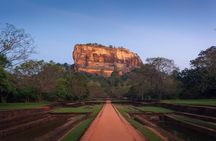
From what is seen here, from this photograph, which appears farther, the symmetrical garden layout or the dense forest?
the dense forest

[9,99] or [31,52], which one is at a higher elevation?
[31,52]

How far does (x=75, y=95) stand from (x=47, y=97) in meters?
11.1

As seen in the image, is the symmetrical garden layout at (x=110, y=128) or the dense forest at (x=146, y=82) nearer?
the symmetrical garden layout at (x=110, y=128)

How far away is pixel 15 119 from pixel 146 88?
47.6 m

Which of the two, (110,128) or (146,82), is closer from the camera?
(110,128)

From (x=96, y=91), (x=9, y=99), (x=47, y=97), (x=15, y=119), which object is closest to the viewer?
(x=15, y=119)

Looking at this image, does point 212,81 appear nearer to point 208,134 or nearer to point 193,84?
point 193,84

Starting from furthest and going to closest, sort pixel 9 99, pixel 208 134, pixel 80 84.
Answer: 1. pixel 80 84
2. pixel 9 99
3. pixel 208 134

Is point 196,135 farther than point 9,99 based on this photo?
No

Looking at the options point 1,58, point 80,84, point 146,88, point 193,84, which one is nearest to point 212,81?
point 193,84

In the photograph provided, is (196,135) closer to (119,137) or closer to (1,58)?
(119,137)

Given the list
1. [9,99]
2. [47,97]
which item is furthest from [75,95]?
[9,99]

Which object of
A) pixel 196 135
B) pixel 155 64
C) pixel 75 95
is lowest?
pixel 196 135

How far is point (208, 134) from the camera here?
15898 mm
